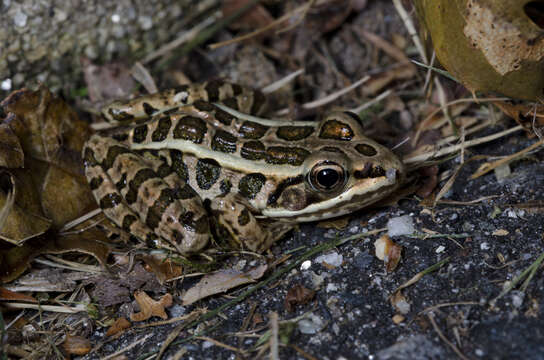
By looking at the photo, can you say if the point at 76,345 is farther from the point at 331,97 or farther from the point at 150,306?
the point at 331,97

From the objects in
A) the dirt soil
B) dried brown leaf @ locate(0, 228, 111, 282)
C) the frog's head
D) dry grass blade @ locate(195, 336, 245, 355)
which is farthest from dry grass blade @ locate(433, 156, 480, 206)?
dried brown leaf @ locate(0, 228, 111, 282)

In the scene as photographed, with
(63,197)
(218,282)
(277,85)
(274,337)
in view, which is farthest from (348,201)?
(63,197)

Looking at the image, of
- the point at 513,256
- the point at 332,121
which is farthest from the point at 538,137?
the point at 332,121

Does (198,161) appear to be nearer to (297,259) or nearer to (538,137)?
(297,259)

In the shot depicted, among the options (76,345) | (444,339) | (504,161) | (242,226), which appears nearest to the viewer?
(444,339)

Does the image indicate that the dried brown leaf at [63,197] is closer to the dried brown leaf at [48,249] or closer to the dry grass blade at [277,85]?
the dried brown leaf at [48,249]

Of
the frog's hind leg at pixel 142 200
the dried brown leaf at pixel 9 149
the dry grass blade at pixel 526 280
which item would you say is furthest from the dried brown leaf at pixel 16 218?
the dry grass blade at pixel 526 280

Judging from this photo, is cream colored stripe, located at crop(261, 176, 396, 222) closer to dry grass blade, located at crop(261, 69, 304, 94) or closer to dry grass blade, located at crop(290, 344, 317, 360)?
dry grass blade, located at crop(290, 344, 317, 360)
